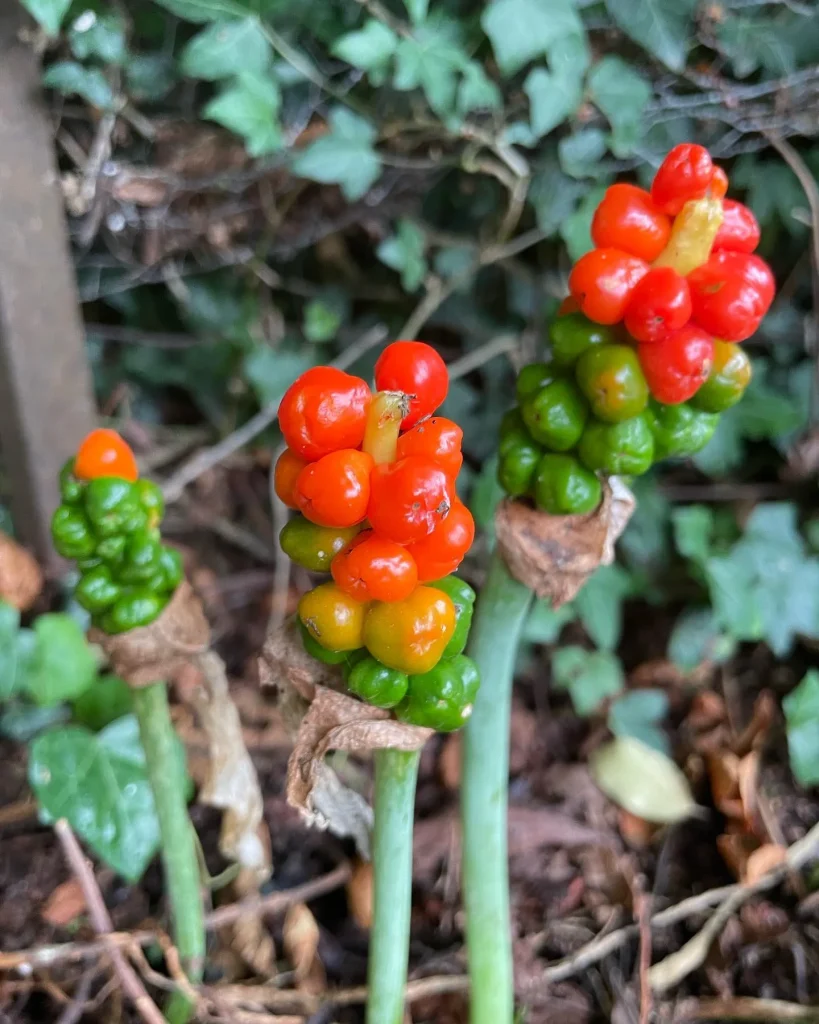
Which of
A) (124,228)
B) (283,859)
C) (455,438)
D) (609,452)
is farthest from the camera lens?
(124,228)

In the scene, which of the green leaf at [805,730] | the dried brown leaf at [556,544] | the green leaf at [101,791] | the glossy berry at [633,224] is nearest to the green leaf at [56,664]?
the green leaf at [101,791]

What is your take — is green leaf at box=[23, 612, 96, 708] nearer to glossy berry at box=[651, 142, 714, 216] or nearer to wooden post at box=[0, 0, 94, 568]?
wooden post at box=[0, 0, 94, 568]

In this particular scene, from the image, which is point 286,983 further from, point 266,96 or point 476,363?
point 266,96

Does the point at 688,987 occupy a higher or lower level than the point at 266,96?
lower

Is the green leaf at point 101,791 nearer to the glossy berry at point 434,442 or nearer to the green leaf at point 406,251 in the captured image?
the glossy berry at point 434,442

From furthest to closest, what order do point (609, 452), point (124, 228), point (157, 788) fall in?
point (124, 228) → point (157, 788) → point (609, 452)

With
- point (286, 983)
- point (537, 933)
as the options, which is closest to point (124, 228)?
point (286, 983)

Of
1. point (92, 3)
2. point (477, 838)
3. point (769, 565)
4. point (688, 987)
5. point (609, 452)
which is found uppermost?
point (92, 3)

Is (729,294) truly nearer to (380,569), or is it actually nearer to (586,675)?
(380,569)
